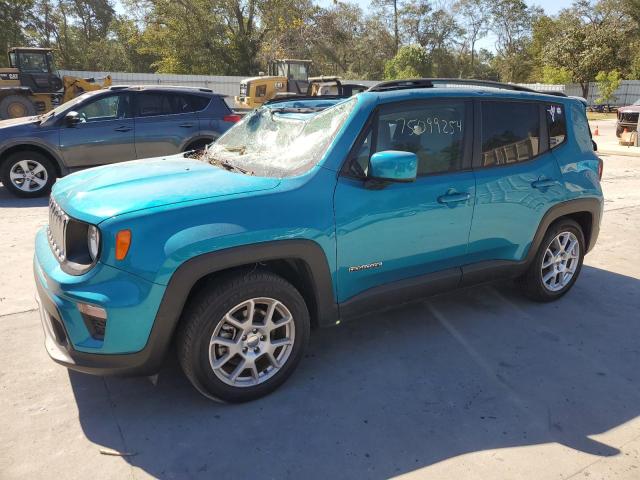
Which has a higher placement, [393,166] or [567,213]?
[393,166]

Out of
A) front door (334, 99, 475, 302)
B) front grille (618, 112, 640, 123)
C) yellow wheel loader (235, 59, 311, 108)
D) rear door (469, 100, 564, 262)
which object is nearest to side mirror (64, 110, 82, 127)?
front door (334, 99, 475, 302)

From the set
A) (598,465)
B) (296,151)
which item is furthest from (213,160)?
(598,465)

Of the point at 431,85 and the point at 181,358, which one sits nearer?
the point at 181,358

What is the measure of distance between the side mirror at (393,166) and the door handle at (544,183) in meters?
1.40

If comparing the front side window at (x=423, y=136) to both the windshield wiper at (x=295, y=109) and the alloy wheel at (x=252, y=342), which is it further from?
the alloy wheel at (x=252, y=342)

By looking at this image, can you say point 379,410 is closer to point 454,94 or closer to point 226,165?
point 226,165

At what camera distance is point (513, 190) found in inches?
146

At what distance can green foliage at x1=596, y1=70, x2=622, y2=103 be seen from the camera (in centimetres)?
3409

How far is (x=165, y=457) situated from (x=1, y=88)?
19.0 metres

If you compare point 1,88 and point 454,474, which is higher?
point 1,88

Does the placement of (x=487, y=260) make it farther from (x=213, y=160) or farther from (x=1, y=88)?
(x=1, y=88)

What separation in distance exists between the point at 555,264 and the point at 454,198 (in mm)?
1476

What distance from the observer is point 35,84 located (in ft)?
63.1

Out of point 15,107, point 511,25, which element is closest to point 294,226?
point 15,107
